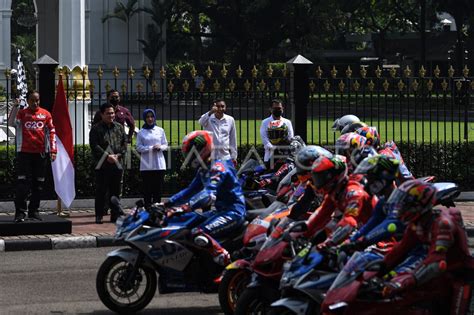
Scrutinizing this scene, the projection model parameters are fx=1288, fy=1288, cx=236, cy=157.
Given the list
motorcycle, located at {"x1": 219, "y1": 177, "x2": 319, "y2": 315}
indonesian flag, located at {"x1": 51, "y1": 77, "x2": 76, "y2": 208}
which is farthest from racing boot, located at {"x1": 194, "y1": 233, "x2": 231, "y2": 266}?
indonesian flag, located at {"x1": 51, "y1": 77, "x2": 76, "y2": 208}

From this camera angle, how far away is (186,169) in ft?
64.6

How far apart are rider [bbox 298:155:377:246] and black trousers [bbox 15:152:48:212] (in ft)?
23.2

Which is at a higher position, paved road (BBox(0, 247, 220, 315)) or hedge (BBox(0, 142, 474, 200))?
hedge (BBox(0, 142, 474, 200))

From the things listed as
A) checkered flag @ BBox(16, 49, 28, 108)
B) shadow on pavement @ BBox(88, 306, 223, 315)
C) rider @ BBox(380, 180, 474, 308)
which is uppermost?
checkered flag @ BBox(16, 49, 28, 108)

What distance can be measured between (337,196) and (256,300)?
0.99 meters

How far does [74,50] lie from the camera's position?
859 inches

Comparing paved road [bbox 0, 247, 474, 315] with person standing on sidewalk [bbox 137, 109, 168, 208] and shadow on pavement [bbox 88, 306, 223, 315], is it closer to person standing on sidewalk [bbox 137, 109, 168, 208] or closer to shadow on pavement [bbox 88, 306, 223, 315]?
shadow on pavement [bbox 88, 306, 223, 315]

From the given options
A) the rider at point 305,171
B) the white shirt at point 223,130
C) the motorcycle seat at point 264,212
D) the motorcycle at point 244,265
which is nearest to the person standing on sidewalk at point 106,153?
the white shirt at point 223,130

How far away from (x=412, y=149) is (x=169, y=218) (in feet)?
33.6

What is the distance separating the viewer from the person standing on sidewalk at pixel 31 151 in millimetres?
Result: 16156

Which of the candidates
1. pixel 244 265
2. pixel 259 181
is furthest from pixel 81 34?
pixel 244 265

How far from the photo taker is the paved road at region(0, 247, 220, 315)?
1138 centimetres

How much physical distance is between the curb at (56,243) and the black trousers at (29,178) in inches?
27.7

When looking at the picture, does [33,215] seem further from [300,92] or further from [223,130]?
[300,92]
